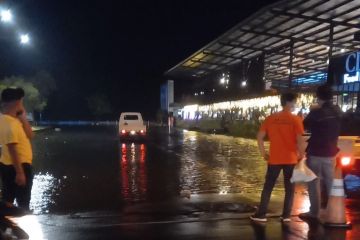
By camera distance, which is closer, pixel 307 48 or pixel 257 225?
pixel 257 225

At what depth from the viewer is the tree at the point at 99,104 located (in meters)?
110

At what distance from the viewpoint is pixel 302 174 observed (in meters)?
7.86

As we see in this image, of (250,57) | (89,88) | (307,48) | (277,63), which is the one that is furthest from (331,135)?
(89,88)

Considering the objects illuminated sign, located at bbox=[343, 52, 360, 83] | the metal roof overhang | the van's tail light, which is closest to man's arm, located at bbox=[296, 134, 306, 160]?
the van's tail light

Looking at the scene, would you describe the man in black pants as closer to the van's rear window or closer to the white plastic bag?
the white plastic bag

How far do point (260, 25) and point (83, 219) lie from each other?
1063 inches

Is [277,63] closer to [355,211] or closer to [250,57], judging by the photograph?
[250,57]

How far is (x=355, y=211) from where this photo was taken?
9.12 meters

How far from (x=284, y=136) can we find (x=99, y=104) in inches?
4090

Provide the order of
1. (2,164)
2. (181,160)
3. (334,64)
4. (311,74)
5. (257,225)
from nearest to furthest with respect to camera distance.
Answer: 1. (2,164)
2. (257,225)
3. (181,160)
4. (334,64)
5. (311,74)

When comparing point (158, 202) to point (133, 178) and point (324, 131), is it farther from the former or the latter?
point (133, 178)

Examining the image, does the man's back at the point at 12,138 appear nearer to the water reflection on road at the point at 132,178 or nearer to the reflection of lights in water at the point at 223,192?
the water reflection on road at the point at 132,178

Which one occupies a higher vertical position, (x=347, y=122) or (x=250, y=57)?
(x=250, y=57)

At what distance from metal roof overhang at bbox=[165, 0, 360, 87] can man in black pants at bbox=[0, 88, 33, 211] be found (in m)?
23.5
